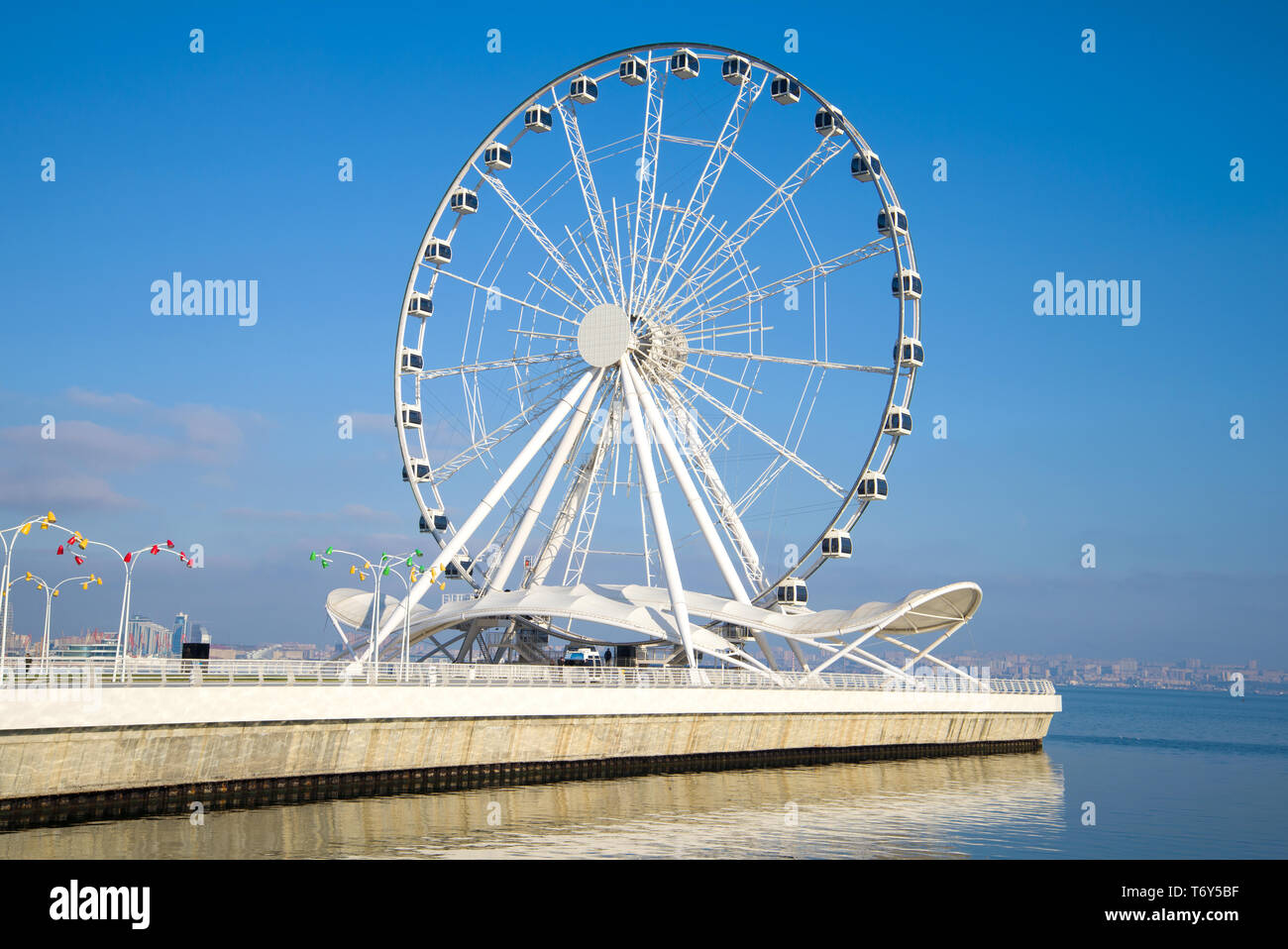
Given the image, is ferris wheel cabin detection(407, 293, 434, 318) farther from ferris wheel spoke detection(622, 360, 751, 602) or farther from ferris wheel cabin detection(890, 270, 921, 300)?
ferris wheel cabin detection(890, 270, 921, 300)

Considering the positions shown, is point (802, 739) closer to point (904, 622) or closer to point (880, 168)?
point (904, 622)

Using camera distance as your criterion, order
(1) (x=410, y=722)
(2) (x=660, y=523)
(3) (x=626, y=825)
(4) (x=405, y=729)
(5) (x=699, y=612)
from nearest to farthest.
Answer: (3) (x=626, y=825)
(4) (x=405, y=729)
(1) (x=410, y=722)
(2) (x=660, y=523)
(5) (x=699, y=612)

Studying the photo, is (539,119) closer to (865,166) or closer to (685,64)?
(685,64)

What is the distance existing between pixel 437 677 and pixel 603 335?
18544 millimetres

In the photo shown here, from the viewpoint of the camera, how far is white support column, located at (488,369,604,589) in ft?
181

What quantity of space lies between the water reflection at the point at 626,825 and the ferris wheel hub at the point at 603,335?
1905cm

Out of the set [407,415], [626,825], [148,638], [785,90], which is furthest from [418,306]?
[148,638]

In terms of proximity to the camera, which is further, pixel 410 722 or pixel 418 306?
pixel 418 306

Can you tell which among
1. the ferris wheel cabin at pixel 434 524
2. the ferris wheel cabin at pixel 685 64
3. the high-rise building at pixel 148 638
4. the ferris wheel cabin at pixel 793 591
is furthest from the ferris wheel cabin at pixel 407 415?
the high-rise building at pixel 148 638

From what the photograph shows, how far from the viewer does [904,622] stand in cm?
5881

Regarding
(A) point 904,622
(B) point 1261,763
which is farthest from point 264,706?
(B) point 1261,763

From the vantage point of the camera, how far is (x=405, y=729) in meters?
39.0
